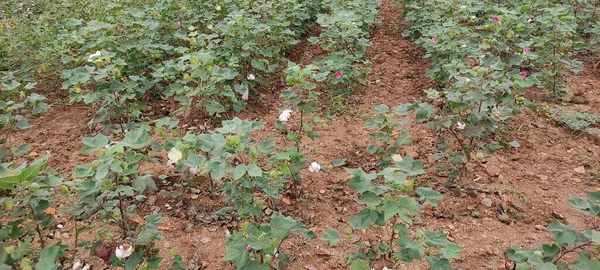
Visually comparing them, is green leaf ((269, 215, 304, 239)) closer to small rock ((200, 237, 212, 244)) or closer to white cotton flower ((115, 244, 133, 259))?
white cotton flower ((115, 244, 133, 259))

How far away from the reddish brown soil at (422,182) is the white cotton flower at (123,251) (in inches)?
25.2

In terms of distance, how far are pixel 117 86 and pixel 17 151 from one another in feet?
3.34

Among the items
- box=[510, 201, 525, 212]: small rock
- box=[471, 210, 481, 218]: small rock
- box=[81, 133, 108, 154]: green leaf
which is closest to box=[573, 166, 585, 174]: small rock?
box=[510, 201, 525, 212]: small rock

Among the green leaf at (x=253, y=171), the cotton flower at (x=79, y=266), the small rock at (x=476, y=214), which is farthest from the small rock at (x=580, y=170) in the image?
the cotton flower at (x=79, y=266)

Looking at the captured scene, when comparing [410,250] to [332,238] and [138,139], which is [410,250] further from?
[138,139]

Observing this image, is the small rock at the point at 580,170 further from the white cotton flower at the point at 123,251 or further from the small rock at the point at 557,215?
the white cotton flower at the point at 123,251

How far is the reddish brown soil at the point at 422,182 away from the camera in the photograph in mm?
2607

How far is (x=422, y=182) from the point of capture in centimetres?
315

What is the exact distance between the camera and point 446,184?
3066 millimetres

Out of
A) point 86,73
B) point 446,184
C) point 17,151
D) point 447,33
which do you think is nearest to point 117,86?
point 86,73

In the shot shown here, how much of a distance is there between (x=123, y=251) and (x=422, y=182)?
2.07 metres

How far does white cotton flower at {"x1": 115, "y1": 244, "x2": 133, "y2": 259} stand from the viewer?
6.18 feet

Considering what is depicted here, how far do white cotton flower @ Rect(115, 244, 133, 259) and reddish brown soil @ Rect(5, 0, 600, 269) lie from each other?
64 cm

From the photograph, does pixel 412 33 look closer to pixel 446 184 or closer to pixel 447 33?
pixel 447 33
